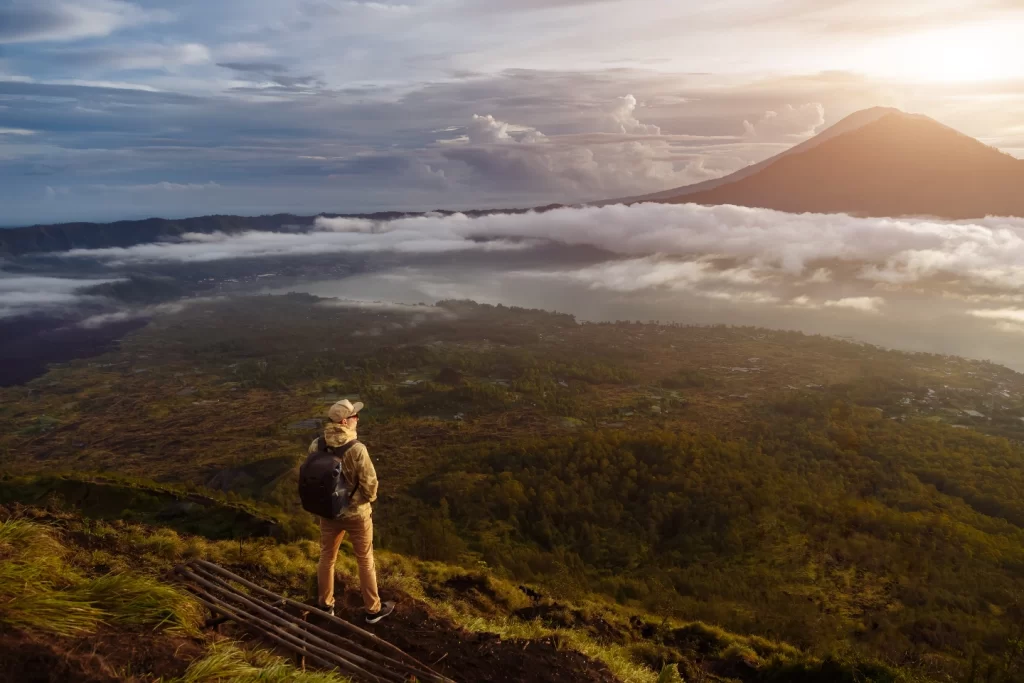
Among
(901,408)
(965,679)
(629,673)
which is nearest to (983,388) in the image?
(901,408)

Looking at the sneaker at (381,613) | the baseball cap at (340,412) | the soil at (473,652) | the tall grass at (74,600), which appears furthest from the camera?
the sneaker at (381,613)

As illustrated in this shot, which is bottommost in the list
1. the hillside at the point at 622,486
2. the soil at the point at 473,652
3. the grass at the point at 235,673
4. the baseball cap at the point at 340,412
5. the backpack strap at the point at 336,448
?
the hillside at the point at 622,486

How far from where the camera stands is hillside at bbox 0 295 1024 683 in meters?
15.5

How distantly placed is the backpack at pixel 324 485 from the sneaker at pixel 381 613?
2.10 metres

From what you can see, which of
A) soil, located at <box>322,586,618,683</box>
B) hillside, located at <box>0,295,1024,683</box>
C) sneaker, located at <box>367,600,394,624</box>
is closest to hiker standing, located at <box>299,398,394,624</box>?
sneaker, located at <box>367,600,394,624</box>

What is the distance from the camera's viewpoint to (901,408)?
325 ft

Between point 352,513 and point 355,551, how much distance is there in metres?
0.66

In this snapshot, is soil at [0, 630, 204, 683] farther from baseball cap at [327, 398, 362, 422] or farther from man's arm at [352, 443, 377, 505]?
baseball cap at [327, 398, 362, 422]

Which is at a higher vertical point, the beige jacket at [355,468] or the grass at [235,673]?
the beige jacket at [355,468]

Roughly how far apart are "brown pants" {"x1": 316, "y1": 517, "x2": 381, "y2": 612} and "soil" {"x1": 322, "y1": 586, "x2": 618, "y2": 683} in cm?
49

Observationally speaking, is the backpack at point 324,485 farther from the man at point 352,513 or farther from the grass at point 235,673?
the grass at point 235,673

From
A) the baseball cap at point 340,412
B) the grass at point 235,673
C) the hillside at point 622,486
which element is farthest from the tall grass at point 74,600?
the baseball cap at point 340,412

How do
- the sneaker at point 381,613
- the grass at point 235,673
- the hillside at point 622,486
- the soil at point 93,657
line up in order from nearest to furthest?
the soil at point 93,657
the grass at point 235,673
the sneaker at point 381,613
the hillside at point 622,486

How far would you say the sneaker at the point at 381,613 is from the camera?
9527 millimetres
